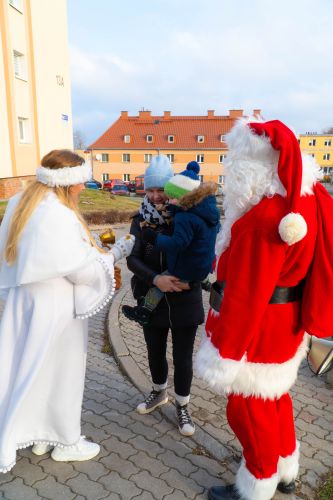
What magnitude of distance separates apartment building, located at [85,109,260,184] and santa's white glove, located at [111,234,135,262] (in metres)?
42.7

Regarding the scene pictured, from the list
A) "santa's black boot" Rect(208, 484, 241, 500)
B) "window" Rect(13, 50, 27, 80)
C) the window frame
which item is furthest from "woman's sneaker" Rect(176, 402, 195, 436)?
"window" Rect(13, 50, 27, 80)

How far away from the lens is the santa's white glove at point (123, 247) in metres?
2.62

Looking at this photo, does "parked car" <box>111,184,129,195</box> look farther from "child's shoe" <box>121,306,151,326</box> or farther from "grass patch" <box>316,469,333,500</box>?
"grass patch" <box>316,469,333,500</box>

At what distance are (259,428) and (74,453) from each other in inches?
51.9

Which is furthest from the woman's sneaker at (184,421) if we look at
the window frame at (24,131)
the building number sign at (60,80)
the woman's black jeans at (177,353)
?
the building number sign at (60,80)

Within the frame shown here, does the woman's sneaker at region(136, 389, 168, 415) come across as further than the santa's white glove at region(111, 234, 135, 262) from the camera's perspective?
Yes

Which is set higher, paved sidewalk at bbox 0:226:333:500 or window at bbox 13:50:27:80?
window at bbox 13:50:27:80

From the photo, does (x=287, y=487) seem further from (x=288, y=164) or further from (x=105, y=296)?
(x=288, y=164)

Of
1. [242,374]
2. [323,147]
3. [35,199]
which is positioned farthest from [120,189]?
[323,147]

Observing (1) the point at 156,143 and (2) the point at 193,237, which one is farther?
(1) the point at 156,143

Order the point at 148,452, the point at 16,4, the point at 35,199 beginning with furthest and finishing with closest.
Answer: the point at 16,4
the point at 148,452
the point at 35,199

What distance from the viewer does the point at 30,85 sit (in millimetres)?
18938

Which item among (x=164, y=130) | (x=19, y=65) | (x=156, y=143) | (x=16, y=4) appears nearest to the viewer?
(x=16, y=4)

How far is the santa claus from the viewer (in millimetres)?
1721
